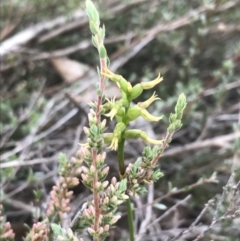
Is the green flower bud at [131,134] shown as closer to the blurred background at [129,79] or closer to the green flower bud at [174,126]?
the green flower bud at [174,126]

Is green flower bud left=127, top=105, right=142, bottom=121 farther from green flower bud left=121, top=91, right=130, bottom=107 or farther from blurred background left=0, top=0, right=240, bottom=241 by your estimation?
blurred background left=0, top=0, right=240, bottom=241

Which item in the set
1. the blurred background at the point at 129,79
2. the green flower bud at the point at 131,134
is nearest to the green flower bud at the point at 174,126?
the green flower bud at the point at 131,134

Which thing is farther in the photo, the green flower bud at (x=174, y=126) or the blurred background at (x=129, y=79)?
the blurred background at (x=129, y=79)

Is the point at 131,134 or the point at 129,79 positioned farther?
the point at 129,79

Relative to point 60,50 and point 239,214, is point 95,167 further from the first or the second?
point 60,50

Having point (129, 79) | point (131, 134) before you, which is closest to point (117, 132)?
point (131, 134)

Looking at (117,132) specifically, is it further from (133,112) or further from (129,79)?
(129,79)

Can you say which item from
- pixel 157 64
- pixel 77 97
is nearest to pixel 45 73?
pixel 77 97

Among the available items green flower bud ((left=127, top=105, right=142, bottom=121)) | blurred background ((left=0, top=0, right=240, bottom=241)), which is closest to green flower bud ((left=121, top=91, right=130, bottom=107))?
green flower bud ((left=127, top=105, right=142, bottom=121))
